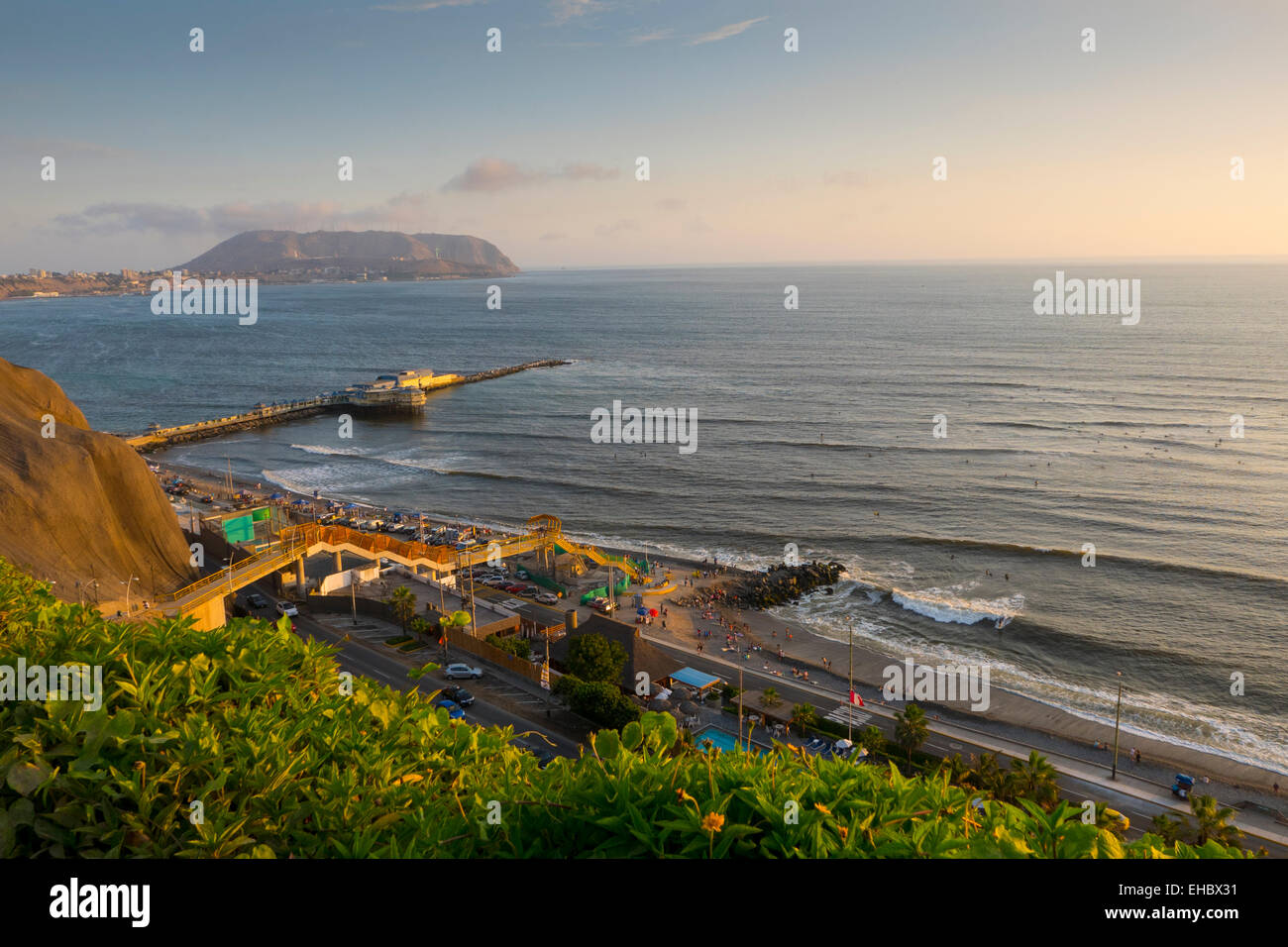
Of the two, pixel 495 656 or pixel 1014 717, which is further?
pixel 495 656

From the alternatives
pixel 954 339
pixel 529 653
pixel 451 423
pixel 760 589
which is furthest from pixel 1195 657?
pixel 954 339

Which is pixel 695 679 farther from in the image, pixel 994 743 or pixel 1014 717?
pixel 1014 717

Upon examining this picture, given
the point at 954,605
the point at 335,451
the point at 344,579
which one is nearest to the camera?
the point at 344,579

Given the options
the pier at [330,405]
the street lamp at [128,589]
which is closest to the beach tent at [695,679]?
the street lamp at [128,589]

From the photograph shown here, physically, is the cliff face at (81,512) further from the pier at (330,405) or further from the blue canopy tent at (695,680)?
the pier at (330,405)

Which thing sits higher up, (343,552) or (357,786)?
(357,786)

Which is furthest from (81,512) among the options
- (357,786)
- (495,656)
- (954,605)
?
(954,605)

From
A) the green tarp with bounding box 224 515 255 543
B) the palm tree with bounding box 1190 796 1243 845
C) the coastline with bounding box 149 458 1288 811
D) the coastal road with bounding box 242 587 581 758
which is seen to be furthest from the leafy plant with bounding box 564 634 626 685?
the green tarp with bounding box 224 515 255 543
